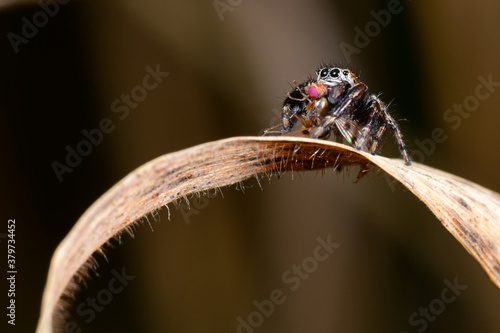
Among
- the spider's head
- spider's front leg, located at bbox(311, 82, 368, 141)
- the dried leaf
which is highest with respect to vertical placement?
the spider's head

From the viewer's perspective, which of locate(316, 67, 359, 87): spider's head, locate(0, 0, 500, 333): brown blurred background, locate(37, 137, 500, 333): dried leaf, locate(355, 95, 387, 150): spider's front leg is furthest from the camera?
locate(0, 0, 500, 333): brown blurred background

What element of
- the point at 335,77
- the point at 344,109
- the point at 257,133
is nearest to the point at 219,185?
the point at 344,109

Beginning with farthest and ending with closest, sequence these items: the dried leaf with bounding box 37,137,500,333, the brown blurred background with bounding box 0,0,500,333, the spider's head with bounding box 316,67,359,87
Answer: the brown blurred background with bounding box 0,0,500,333, the spider's head with bounding box 316,67,359,87, the dried leaf with bounding box 37,137,500,333

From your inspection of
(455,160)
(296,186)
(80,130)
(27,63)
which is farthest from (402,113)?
(27,63)

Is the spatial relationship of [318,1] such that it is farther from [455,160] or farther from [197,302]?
[197,302]

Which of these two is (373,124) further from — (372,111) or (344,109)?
(344,109)

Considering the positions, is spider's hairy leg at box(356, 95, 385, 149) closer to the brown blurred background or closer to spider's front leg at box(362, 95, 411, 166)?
spider's front leg at box(362, 95, 411, 166)

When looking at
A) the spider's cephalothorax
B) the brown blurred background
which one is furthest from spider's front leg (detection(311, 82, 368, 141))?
the brown blurred background
